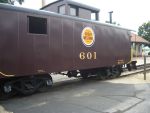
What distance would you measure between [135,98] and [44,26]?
4309 mm

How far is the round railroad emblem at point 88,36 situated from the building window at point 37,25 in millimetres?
2553

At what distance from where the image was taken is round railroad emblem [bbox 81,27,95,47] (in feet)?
43.3

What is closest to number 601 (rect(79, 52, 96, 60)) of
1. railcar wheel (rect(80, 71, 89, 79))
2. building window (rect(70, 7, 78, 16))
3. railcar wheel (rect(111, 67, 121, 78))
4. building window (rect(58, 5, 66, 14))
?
railcar wheel (rect(80, 71, 89, 79))

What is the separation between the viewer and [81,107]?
8.63 m

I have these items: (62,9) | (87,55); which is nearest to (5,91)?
(87,55)

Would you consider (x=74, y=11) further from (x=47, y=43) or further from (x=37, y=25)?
(x=37, y=25)

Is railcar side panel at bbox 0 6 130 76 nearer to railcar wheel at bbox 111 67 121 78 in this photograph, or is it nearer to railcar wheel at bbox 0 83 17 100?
railcar wheel at bbox 0 83 17 100

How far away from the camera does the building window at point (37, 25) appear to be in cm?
1056

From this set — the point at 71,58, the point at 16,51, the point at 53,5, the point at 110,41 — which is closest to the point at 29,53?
→ the point at 16,51

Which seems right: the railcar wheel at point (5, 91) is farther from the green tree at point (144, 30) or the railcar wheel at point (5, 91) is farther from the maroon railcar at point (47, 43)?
the green tree at point (144, 30)

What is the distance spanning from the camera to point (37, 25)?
35.3 ft

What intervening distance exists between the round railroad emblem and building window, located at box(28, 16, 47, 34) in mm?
2553

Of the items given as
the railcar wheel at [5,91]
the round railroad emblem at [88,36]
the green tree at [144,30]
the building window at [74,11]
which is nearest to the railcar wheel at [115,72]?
the round railroad emblem at [88,36]

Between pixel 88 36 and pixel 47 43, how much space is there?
308 centimetres
